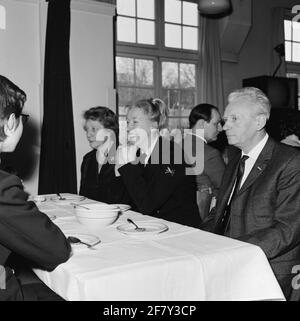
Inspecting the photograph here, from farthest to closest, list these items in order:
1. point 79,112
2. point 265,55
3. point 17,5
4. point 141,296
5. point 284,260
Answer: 1. point 265,55
2. point 79,112
3. point 17,5
4. point 284,260
5. point 141,296

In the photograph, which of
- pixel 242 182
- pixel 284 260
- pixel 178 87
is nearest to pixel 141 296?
pixel 284 260

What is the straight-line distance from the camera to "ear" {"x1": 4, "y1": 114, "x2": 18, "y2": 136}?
139cm

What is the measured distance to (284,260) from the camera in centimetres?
199

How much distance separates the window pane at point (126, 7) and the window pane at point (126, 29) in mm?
85

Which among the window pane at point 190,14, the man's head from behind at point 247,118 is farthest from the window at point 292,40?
the man's head from behind at point 247,118

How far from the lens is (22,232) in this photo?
125cm

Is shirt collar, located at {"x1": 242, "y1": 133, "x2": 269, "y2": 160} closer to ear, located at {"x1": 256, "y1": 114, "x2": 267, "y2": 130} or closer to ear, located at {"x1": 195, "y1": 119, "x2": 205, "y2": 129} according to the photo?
ear, located at {"x1": 256, "y1": 114, "x2": 267, "y2": 130}

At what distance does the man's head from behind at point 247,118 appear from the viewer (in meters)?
2.21

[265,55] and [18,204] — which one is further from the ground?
[265,55]

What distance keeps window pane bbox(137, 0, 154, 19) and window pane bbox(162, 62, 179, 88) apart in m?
0.75

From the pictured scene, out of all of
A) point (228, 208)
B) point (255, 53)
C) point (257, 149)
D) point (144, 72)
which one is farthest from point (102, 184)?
point (255, 53)

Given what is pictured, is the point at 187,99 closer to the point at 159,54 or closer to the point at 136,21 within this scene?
the point at 159,54
